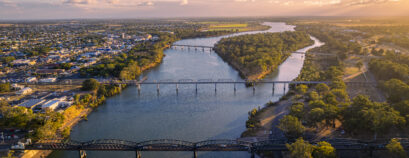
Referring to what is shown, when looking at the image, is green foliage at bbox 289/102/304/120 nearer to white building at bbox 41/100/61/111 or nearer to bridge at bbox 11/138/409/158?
bridge at bbox 11/138/409/158

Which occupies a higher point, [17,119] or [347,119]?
[17,119]

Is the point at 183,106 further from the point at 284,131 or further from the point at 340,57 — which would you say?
the point at 340,57

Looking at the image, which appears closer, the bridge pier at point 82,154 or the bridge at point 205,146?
the bridge at point 205,146

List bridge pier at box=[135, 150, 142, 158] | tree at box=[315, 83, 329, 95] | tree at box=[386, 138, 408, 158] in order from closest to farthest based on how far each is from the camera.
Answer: tree at box=[386, 138, 408, 158]
bridge pier at box=[135, 150, 142, 158]
tree at box=[315, 83, 329, 95]

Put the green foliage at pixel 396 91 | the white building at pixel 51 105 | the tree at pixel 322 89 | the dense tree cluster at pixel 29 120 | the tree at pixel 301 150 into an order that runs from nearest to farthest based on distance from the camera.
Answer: the tree at pixel 301 150, the dense tree cluster at pixel 29 120, the white building at pixel 51 105, the green foliage at pixel 396 91, the tree at pixel 322 89

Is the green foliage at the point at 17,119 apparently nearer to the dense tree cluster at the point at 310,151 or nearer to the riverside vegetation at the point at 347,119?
the riverside vegetation at the point at 347,119

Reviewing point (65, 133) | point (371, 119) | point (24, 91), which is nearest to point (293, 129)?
point (371, 119)

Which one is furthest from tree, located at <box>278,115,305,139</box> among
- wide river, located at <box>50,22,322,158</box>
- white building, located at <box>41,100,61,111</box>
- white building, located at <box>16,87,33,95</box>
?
white building, located at <box>16,87,33,95</box>

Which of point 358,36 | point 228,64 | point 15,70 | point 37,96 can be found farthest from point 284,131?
point 358,36

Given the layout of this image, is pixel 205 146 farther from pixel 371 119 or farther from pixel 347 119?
pixel 371 119

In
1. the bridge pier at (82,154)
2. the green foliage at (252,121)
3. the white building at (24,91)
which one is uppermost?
the white building at (24,91)

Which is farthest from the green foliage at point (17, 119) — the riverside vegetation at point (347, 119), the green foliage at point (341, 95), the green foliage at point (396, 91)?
the green foliage at point (396, 91)
